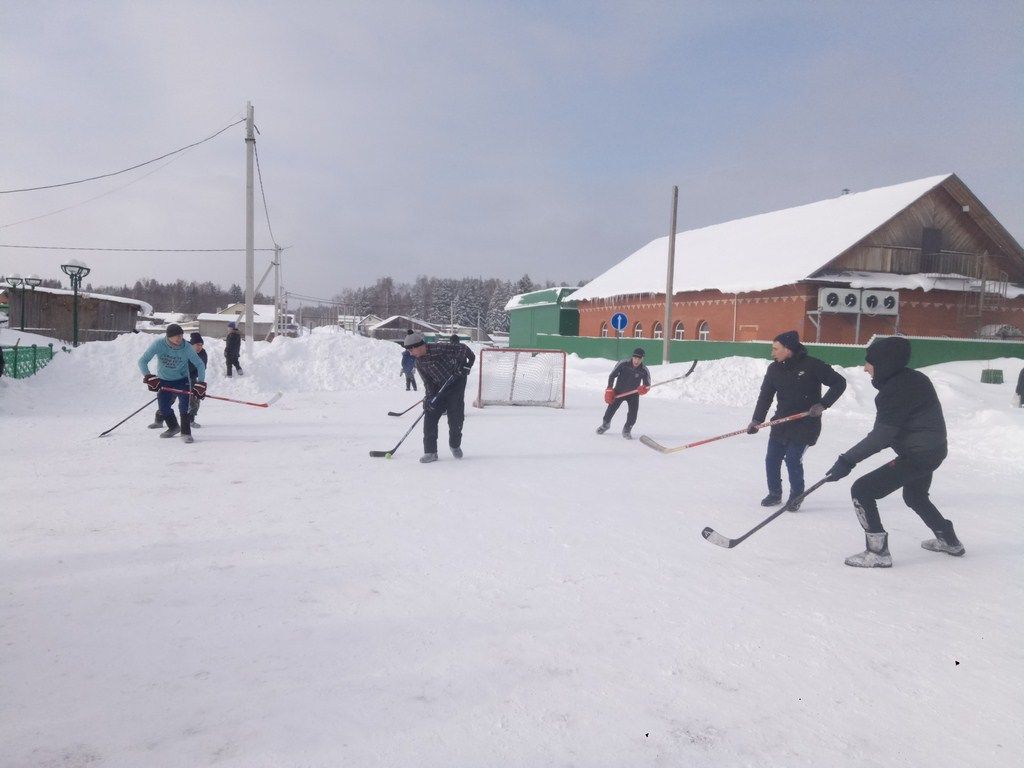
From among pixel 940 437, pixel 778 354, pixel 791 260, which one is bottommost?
pixel 940 437

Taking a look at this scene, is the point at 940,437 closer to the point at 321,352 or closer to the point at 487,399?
the point at 487,399

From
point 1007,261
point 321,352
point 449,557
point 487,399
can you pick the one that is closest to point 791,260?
point 1007,261

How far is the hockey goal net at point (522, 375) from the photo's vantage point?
50.1ft

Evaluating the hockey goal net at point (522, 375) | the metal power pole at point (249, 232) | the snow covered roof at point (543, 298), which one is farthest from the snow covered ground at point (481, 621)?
the snow covered roof at point (543, 298)

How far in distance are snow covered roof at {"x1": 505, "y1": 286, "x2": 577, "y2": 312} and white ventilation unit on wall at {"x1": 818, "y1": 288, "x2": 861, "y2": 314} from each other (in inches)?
674

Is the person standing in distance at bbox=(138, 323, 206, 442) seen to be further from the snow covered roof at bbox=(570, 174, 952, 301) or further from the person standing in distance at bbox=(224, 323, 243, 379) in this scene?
the snow covered roof at bbox=(570, 174, 952, 301)

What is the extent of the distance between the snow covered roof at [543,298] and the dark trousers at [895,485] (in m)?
33.8

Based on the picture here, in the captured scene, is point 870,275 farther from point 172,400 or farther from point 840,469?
point 172,400

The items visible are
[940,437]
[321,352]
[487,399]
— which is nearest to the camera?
[940,437]

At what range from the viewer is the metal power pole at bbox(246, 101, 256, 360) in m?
17.9

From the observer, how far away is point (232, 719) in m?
2.53

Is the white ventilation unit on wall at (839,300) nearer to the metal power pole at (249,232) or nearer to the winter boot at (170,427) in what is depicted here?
the metal power pole at (249,232)

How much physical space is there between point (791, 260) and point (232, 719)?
82.1ft

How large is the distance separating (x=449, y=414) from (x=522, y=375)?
25.1ft
